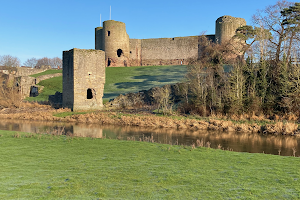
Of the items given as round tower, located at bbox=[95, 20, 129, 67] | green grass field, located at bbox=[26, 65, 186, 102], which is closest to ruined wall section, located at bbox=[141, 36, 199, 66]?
round tower, located at bbox=[95, 20, 129, 67]

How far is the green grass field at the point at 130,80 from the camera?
1282 inches

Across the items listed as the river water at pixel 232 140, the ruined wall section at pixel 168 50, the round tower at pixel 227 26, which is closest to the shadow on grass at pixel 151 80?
the round tower at pixel 227 26

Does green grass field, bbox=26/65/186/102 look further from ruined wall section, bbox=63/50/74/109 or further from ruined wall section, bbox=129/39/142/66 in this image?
ruined wall section, bbox=129/39/142/66

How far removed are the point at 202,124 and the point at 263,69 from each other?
7.05 meters

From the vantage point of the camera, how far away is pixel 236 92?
66.6ft

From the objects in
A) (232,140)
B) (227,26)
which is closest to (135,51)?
(227,26)

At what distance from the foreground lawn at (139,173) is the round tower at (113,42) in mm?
39613

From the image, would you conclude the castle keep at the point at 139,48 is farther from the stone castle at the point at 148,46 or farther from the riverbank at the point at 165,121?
the riverbank at the point at 165,121

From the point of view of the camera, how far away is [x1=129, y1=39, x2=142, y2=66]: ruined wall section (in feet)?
169

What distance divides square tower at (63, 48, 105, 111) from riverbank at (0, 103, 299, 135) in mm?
1413

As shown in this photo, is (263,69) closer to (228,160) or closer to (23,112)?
(228,160)

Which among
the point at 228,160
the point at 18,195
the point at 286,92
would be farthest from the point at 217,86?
the point at 18,195

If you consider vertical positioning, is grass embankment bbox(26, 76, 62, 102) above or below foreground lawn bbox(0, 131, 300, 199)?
above

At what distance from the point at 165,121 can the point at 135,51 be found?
3492 cm
